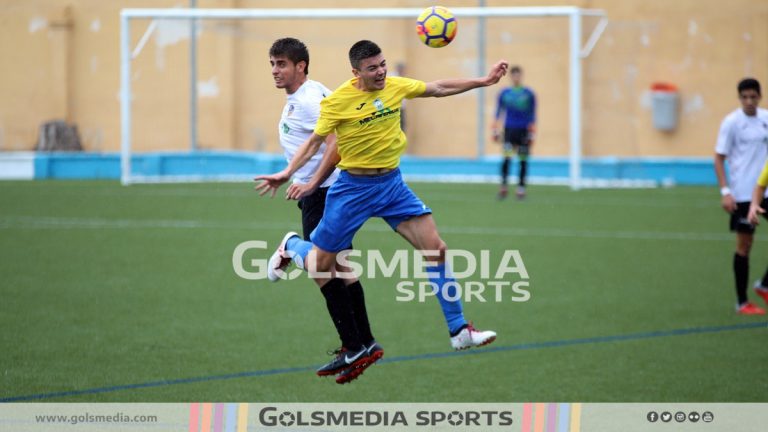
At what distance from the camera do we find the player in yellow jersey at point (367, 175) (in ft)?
25.7

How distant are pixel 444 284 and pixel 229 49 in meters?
23.1

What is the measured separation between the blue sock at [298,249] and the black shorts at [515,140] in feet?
46.1

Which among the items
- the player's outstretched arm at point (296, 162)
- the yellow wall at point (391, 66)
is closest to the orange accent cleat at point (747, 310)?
the player's outstretched arm at point (296, 162)

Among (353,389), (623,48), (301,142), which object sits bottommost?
(353,389)

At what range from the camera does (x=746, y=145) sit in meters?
12.2

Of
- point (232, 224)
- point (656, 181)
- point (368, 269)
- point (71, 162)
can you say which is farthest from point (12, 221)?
point (656, 181)

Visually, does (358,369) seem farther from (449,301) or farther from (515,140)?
(515,140)

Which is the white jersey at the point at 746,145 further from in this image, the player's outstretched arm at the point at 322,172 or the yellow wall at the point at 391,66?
the yellow wall at the point at 391,66

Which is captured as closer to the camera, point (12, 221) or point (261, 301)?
point (261, 301)

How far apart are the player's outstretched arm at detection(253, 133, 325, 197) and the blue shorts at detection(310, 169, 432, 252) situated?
11.5 inches

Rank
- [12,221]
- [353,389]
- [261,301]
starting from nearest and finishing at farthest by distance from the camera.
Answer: [353,389] → [261,301] → [12,221]

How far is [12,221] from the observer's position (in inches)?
766

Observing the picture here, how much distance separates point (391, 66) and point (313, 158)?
829 inches

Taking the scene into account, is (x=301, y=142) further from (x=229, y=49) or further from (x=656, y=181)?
(x=229, y=49)
